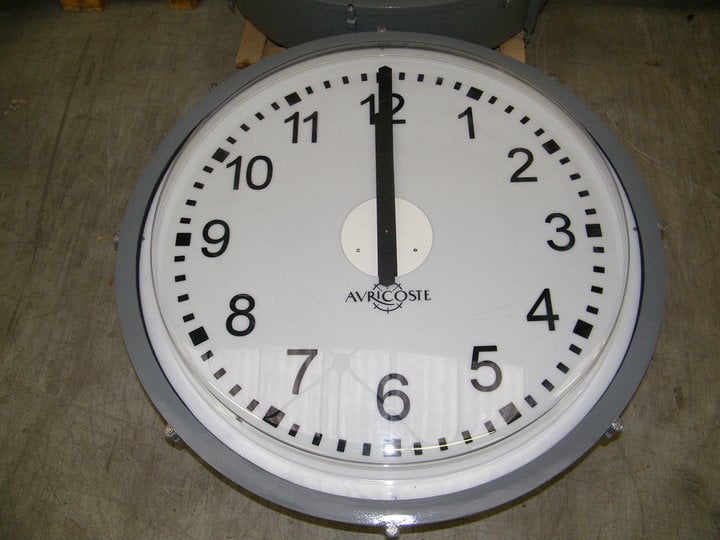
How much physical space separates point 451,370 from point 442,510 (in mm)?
216

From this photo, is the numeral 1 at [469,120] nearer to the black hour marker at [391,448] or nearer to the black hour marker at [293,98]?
the black hour marker at [293,98]

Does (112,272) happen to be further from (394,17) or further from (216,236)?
(394,17)

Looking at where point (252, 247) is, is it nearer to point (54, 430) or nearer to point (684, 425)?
point (54, 430)

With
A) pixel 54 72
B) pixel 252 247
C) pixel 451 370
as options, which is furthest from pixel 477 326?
pixel 54 72

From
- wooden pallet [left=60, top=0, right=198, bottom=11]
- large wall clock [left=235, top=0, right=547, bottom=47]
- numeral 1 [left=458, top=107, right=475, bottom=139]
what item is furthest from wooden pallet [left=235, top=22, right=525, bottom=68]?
numeral 1 [left=458, top=107, right=475, bottom=139]

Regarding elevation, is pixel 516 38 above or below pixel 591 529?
above

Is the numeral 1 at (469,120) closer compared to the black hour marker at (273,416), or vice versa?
the black hour marker at (273,416)

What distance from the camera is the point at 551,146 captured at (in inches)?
48.6

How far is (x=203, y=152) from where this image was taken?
127cm

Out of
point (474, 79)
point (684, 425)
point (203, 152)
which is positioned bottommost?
point (684, 425)

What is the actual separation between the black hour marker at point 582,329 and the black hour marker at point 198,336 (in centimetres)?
62

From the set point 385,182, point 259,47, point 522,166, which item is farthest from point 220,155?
point 522,166

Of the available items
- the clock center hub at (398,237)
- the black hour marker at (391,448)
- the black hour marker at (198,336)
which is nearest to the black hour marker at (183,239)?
the black hour marker at (198,336)

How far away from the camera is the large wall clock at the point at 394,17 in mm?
1339
